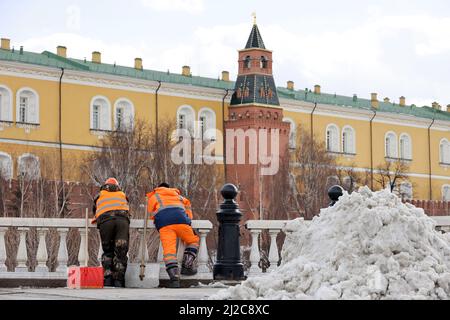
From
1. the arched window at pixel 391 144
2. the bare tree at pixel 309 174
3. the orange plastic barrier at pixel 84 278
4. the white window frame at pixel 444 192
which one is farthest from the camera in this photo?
the white window frame at pixel 444 192

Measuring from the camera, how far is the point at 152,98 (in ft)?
216

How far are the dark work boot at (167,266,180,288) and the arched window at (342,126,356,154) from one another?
209ft

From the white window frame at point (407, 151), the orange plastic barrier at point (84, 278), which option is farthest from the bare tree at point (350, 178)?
the orange plastic barrier at point (84, 278)

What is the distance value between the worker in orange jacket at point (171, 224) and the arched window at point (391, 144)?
6678 centimetres

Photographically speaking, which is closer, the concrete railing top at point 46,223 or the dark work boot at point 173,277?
the dark work boot at point 173,277

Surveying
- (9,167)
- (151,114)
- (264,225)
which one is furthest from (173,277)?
(151,114)

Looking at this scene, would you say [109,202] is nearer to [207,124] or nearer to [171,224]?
[171,224]

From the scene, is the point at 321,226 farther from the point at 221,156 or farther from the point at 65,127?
the point at 221,156

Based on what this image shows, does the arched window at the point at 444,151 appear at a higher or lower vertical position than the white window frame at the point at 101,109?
lower

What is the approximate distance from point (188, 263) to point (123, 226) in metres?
0.99

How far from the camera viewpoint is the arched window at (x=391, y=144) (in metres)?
79.6

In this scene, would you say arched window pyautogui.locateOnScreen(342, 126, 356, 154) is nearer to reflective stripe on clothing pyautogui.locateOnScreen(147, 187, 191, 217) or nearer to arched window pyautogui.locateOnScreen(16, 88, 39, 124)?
arched window pyautogui.locateOnScreen(16, 88, 39, 124)

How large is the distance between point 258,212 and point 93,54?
→ 13491mm

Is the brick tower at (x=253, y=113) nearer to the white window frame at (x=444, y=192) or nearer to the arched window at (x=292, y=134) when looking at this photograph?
the arched window at (x=292, y=134)
